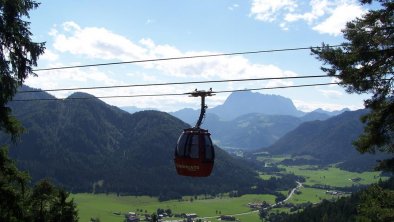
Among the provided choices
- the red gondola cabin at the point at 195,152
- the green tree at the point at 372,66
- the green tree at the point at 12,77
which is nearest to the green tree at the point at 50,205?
the green tree at the point at 12,77

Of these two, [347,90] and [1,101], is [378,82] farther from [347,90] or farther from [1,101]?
[1,101]

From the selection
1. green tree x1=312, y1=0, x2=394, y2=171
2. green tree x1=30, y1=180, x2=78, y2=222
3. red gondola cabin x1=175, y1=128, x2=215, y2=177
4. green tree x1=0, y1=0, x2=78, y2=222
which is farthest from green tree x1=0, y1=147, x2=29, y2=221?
green tree x1=30, y1=180, x2=78, y2=222

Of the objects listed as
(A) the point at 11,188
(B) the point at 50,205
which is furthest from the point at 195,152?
(B) the point at 50,205

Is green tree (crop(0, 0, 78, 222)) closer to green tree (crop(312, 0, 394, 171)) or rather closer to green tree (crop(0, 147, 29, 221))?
green tree (crop(0, 147, 29, 221))

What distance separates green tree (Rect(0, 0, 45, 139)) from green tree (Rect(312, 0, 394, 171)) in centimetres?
1428

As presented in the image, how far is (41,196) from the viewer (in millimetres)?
44094

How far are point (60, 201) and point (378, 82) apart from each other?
120 ft

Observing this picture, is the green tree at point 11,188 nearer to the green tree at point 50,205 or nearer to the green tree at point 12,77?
the green tree at point 12,77

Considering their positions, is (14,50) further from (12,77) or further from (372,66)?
(372,66)

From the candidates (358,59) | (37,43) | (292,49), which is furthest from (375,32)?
(37,43)

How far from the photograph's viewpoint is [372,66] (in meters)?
21.0

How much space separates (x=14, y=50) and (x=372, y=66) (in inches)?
672

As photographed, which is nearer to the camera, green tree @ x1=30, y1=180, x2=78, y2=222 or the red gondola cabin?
the red gondola cabin

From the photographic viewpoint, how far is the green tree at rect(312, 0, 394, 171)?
68.2 feet
